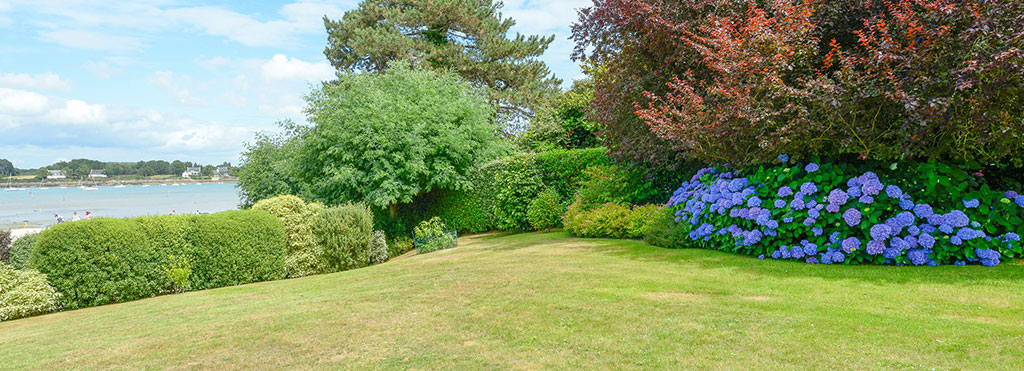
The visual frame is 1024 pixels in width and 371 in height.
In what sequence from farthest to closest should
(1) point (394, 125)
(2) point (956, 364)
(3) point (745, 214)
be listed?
1. (1) point (394, 125)
2. (3) point (745, 214)
3. (2) point (956, 364)

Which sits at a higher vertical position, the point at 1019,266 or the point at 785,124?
the point at 785,124

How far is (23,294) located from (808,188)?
39.3 feet

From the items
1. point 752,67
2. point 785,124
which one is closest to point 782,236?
point 785,124

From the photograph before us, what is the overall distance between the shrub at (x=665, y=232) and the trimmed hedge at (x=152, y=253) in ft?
24.9

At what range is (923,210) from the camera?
6.75m

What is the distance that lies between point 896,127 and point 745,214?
7.26 ft

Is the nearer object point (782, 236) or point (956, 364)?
point (956, 364)

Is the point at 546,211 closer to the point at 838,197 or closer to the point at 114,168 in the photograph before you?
the point at 838,197

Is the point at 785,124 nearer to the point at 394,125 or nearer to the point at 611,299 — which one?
the point at 611,299

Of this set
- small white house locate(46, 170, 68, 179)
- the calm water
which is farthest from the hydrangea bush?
small white house locate(46, 170, 68, 179)

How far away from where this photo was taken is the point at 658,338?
4.34 m

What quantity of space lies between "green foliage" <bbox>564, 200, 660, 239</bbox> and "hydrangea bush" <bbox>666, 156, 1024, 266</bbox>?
8.46 ft

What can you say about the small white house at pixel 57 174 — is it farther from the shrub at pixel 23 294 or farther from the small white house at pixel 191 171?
the shrub at pixel 23 294

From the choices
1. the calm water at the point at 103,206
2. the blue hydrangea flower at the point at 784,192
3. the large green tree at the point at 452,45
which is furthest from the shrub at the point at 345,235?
the large green tree at the point at 452,45
